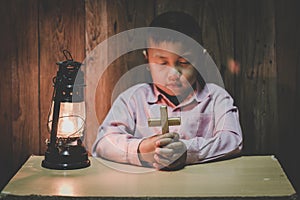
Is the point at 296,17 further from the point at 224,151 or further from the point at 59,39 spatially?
the point at 59,39

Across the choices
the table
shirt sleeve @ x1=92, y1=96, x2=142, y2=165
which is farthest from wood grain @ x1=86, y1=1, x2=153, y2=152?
the table

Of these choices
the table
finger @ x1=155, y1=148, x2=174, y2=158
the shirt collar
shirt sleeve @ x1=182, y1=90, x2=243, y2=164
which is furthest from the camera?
the shirt collar

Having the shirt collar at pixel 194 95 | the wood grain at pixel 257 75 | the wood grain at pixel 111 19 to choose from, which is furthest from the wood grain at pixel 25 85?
the wood grain at pixel 257 75

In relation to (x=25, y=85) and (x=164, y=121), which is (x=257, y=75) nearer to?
(x=164, y=121)

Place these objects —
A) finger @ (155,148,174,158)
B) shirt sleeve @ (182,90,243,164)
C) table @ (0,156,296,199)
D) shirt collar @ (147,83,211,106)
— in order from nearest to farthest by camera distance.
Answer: table @ (0,156,296,199) < finger @ (155,148,174,158) < shirt sleeve @ (182,90,243,164) < shirt collar @ (147,83,211,106)

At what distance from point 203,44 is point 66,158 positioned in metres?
0.62

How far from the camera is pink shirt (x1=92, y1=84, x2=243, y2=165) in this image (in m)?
1.93

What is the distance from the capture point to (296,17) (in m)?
2.08

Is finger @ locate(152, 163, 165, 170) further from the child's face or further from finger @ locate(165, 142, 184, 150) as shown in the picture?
the child's face

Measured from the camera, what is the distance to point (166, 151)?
5.80 feet

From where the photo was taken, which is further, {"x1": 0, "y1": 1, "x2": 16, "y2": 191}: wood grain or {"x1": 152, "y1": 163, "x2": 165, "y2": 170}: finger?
{"x1": 0, "y1": 1, "x2": 16, "y2": 191}: wood grain

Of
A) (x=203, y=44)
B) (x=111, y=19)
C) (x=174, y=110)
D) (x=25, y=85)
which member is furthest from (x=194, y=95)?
(x=25, y=85)

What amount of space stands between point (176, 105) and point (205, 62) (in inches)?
7.4

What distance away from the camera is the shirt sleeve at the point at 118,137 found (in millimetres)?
1896
